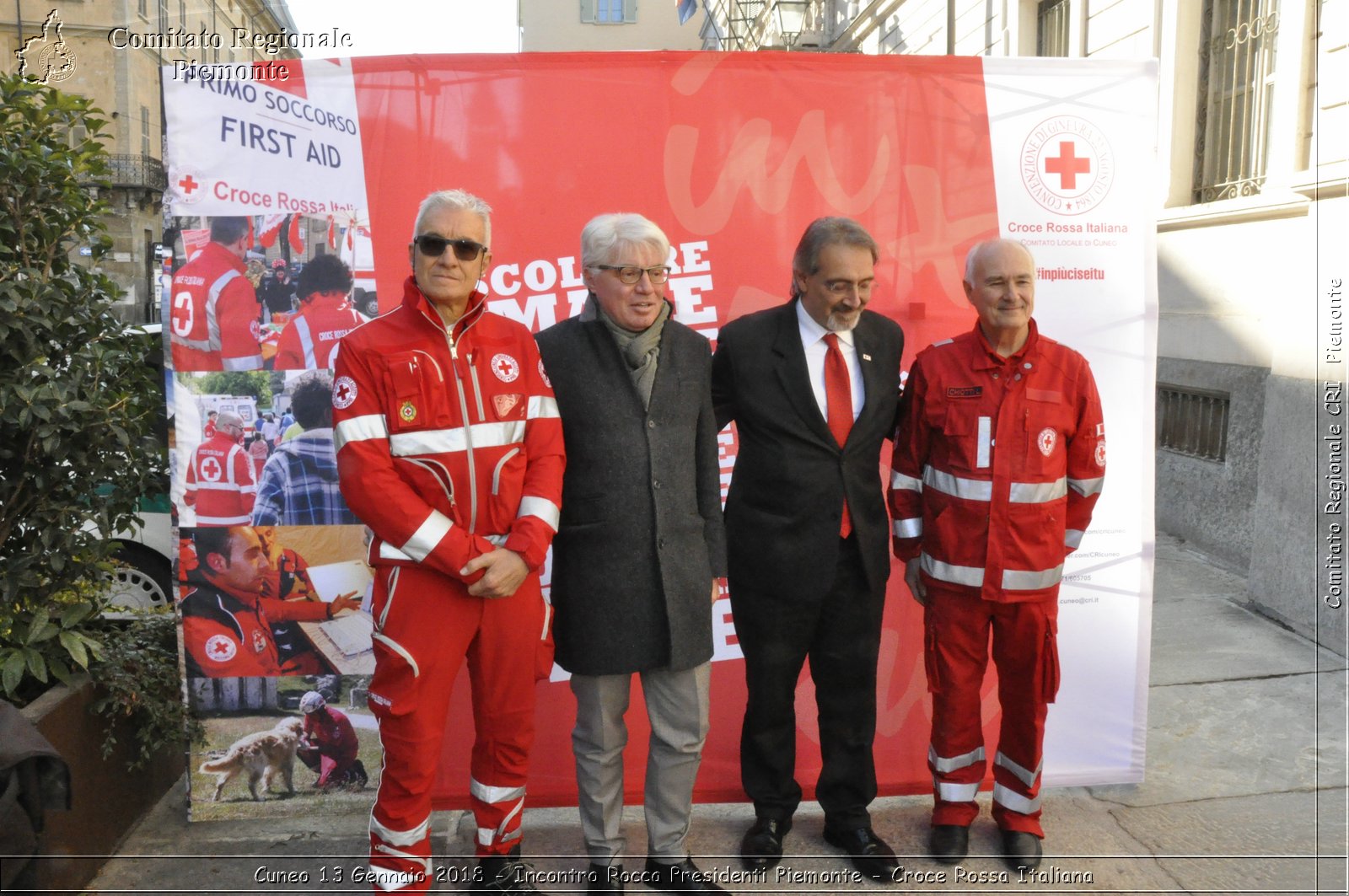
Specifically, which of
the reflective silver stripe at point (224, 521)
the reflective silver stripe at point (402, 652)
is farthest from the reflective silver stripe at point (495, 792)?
the reflective silver stripe at point (224, 521)

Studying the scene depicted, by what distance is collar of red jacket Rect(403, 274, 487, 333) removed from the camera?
265 cm

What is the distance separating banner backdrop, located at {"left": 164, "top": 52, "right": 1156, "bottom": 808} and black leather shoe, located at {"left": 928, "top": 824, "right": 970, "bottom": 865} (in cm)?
41

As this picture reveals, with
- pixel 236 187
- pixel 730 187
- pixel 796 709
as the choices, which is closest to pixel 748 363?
pixel 730 187

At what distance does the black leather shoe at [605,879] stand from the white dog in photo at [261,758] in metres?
1.20

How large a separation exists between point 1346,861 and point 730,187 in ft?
9.57

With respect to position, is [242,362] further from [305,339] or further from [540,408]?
[540,408]

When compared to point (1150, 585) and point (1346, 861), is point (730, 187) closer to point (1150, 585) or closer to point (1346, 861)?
point (1150, 585)

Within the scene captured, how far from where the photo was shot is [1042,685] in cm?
310

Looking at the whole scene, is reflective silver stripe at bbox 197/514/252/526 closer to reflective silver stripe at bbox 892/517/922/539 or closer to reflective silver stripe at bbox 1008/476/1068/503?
reflective silver stripe at bbox 892/517/922/539

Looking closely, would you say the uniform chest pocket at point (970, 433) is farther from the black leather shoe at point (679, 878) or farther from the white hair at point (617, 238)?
the black leather shoe at point (679, 878)

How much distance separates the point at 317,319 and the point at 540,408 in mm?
1090

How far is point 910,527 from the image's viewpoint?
321 centimetres

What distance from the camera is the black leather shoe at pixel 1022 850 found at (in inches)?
123

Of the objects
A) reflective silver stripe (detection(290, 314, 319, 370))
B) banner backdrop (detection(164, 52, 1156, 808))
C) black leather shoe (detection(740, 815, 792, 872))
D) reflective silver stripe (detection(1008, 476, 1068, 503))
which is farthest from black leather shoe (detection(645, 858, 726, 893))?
reflective silver stripe (detection(290, 314, 319, 370))
